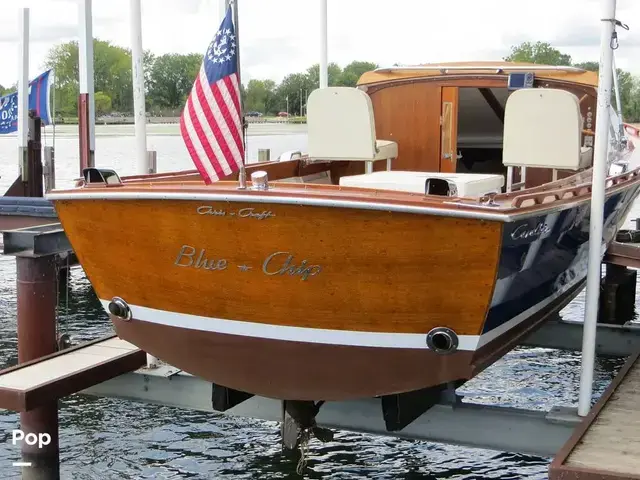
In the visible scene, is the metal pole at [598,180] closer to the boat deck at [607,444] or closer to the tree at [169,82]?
the boat deck at [607,444]

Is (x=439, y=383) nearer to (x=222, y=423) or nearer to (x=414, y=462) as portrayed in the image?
(x=414, y=462)

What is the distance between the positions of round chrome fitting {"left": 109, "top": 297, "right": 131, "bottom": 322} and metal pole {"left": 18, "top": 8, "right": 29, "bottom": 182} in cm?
1138

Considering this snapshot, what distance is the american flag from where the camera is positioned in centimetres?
545

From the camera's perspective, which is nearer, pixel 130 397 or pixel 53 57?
pixel 130 397

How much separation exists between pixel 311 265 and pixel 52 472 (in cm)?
335

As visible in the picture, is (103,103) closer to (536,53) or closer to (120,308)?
(536,53)

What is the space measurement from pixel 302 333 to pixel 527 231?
1484mm

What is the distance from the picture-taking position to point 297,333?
18.9 ft

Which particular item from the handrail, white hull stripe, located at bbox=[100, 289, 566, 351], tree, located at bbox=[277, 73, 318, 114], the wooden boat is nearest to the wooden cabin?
the handrail

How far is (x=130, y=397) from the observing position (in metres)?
7.69

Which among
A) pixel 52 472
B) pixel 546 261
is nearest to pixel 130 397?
pixel 52 472

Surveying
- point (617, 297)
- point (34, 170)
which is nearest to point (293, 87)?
point (34, 170)

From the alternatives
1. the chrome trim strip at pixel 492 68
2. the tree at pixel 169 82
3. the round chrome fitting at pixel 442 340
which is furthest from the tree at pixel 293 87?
the round chrome fitting at pixel 442 340

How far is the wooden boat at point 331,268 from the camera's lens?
17.5 ft
